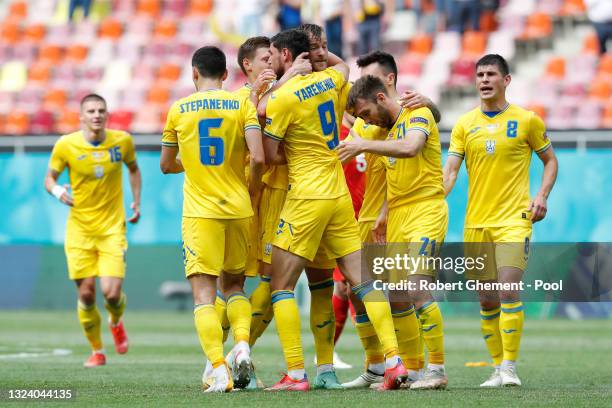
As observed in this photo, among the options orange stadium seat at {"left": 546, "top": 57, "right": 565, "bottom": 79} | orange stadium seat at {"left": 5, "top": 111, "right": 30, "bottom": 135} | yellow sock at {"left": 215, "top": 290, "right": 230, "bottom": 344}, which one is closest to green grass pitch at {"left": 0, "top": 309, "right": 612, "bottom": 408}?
yellow sock at {"left": 215, "top": 290, "right": 230, "bottom": 344}

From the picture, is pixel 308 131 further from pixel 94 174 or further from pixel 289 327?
pixel 94 174

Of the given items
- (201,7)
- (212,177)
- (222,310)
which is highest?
(201,7)

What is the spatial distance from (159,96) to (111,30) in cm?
370

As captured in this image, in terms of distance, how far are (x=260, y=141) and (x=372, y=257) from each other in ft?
4.42

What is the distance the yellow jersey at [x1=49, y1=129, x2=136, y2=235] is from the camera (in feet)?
39.8

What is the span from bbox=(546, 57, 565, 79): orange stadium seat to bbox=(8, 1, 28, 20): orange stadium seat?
13287 millimetres

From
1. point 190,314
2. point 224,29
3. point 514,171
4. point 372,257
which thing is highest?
point 224,29

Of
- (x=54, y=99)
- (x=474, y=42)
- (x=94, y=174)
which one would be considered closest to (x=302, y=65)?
(x=94, y=174)

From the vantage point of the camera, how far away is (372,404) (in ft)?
23.9

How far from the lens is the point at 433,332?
8.41m


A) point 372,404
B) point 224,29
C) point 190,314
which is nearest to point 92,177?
point 372,404

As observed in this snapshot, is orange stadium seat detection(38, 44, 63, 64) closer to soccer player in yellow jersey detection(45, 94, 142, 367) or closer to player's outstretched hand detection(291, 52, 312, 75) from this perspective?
soccer player in yellow jersey detection(45, 94, 142, 367)

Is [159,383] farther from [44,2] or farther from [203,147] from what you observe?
[44,2]

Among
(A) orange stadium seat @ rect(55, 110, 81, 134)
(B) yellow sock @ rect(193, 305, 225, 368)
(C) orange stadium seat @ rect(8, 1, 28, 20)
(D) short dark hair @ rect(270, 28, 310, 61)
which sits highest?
(C) orange stadium seat @ rect(8, 1, 28, 20)
